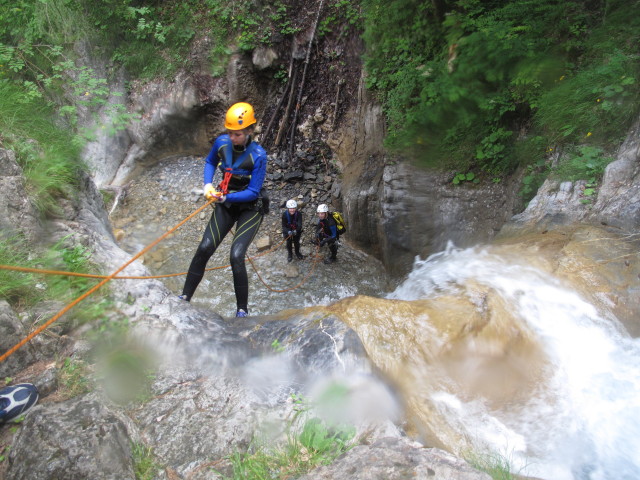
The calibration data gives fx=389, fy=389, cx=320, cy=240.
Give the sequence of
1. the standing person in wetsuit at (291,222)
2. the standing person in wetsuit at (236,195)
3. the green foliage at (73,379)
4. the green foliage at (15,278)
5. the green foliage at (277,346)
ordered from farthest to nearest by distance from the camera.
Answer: the standing person in wetsuit at (291,222) < the standing person in wetsuit at (236,195) < the green foliage at (277,346) < the green foliage at (15,278) < the green foliage at (73,379)

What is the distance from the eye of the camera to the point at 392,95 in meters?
7.50

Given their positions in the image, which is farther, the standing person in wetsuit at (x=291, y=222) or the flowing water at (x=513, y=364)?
the standing person in wetsuit at (x=291, y=222)

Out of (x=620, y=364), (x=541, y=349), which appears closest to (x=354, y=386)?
(x=541, y=349)

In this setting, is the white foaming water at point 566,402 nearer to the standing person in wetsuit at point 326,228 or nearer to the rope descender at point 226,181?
the rope descender at point 226,181

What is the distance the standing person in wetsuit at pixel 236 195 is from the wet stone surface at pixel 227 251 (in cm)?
230

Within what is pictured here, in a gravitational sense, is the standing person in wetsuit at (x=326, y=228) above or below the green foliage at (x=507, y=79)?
below

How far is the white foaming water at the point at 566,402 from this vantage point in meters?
2.72

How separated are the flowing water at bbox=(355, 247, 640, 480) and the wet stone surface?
373 centimetres

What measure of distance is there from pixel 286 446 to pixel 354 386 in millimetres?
718

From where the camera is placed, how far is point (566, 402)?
3131 mm

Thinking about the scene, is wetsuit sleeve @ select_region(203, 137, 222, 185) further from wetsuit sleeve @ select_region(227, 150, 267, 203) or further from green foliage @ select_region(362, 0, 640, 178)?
green foliage @ select_region(362, 0, 640, 178)

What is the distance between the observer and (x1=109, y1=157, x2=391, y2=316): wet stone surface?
7.45 metres

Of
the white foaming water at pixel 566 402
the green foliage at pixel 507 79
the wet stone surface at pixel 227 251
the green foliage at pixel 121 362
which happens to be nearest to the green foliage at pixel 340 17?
the green foliage at pixel 507 79

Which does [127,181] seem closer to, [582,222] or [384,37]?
[384,37]
